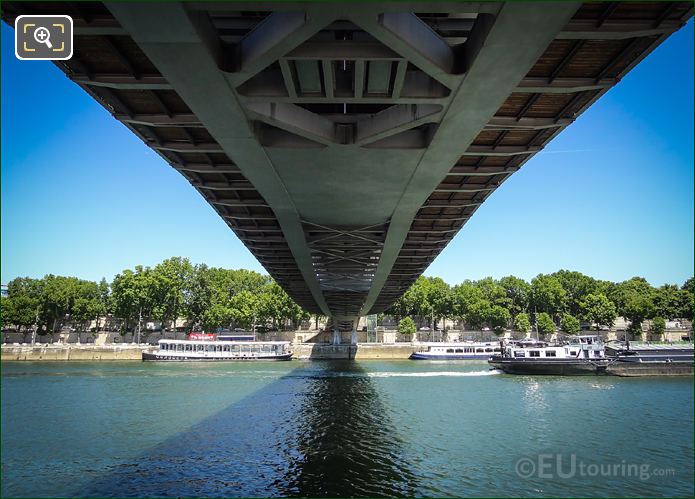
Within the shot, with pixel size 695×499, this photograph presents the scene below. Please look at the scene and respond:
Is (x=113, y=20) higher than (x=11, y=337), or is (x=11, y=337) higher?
(x=113, y=20)

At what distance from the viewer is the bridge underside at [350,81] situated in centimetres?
707

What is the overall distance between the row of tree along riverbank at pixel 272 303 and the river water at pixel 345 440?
5234cm

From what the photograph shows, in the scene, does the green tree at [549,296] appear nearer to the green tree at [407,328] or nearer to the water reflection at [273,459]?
the green tree at [407,328]

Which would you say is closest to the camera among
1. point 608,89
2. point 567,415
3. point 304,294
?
point 608,89

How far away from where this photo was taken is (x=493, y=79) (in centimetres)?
829

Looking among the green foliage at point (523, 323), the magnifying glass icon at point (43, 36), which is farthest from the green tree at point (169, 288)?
the magnifying glass icon at point (43, 36)

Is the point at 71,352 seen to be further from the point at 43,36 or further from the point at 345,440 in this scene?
the point at 43,36

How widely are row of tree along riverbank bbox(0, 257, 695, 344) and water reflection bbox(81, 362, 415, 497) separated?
210 feet

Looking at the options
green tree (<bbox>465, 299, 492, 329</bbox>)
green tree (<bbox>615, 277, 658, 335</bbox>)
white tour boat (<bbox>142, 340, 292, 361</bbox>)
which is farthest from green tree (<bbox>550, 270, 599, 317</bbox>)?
white tour boat (<bbox>142, 340, 292, 361</bbox>)

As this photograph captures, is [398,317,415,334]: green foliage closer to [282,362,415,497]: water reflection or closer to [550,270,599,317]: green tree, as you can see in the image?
[550,270,599,317]: green tree

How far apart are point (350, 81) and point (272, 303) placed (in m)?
87.3

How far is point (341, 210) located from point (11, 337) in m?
93.7

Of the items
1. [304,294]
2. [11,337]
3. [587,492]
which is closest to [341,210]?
[587,492]

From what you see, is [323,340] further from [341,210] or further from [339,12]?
[339,12]
